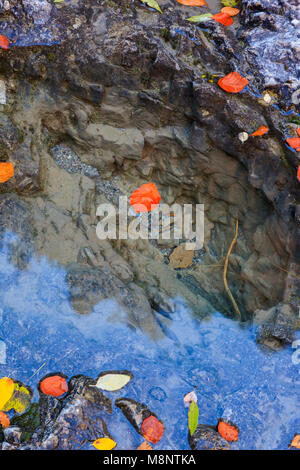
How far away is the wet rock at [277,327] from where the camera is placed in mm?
2473

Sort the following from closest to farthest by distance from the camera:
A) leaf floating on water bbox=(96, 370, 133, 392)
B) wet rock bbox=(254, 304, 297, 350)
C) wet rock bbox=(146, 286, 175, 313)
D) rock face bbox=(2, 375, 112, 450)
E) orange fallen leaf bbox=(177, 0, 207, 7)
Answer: rock face bbox=(2, 375, 112, 450) → leaf floating on water bbox=(96, 370, 133, 392) → wet rock bbox=(254, 304, 297, 350) → wet rock bbox=(146, 286, 175, 313) → orange fallen leaf bbox=(177, 0, 207, 7)

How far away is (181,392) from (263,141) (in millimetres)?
1682

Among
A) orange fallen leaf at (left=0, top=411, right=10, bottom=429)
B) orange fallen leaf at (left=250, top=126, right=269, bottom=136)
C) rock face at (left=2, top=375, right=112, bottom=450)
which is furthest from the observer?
orange fallen leaf at (left=250, top=126, right=269, bottom=136)

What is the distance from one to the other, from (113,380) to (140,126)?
1.80 metres

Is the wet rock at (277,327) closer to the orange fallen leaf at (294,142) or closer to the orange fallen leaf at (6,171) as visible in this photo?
the orange fallen leaf at (294,142)

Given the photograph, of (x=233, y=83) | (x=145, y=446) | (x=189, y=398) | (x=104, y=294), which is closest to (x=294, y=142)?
(x=233, y=83)

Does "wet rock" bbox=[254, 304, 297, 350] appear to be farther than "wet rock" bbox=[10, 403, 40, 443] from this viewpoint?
Yes

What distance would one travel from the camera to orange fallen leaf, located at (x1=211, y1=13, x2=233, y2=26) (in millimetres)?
2866

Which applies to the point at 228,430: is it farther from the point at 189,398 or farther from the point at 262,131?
the point at 262,131

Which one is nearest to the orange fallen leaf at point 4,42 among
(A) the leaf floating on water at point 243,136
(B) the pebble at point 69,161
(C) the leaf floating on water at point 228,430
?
(B) the pebble at point 69,161

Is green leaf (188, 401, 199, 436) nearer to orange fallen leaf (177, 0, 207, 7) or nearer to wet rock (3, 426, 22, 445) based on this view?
wet rock (3, 426, 22, 445)

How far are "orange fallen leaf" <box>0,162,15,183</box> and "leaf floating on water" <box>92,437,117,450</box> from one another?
5.68 feet

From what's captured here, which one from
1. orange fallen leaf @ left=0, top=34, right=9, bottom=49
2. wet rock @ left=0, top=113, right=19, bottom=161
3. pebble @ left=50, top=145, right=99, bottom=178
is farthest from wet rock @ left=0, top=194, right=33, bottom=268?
orange fallen leaf @ left=0, top=34, right=9, bottom=49
